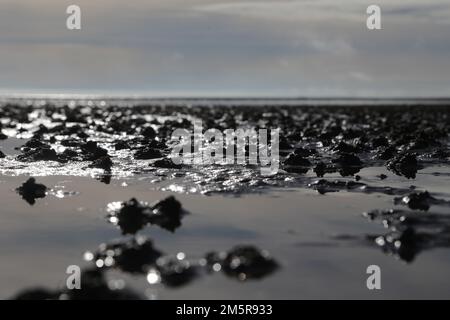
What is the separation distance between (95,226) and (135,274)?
2.68 metres

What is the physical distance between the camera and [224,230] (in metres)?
10.1

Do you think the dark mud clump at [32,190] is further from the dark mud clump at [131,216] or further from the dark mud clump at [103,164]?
the dark mud clump at [103,164]

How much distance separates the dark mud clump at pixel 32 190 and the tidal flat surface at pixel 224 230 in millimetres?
23

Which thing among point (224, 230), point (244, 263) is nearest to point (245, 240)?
point (224, 230)

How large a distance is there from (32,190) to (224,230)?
5124mm

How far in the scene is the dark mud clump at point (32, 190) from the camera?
508 inches

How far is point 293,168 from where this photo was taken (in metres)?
17.3

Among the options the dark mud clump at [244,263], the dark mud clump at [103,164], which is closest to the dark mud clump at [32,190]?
the dark mud clump at [103,164]

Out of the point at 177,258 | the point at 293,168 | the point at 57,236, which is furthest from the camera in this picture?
the point at 293,168

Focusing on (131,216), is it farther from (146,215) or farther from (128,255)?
(128,255)

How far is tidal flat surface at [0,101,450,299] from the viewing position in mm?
7484

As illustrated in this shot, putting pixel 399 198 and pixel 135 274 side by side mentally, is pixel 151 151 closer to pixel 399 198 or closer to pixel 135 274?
pixel 399 198

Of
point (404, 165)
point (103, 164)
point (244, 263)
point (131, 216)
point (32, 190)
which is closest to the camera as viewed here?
point (244, 263)
